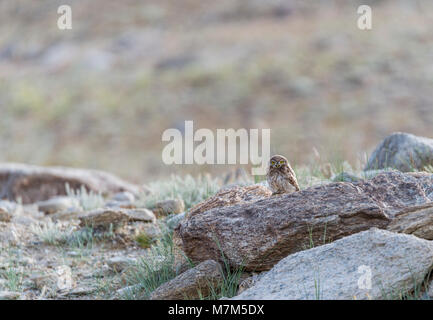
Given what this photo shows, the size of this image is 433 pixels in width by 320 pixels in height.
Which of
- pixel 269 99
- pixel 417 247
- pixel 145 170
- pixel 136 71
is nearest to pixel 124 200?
pixel 417 247

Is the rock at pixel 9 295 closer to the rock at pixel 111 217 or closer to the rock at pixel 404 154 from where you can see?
the rock at pixel 111 217

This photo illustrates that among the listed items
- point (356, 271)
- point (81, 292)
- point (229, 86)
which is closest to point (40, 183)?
point (81, 292)

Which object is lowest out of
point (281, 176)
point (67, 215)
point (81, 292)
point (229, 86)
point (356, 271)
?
A: point (81, 292)

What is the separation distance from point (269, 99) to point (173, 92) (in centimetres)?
383

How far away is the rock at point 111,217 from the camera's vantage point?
6234mm

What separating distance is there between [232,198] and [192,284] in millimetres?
894

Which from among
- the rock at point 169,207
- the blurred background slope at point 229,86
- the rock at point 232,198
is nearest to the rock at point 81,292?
the rock at point 232,198

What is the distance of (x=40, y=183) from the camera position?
30.8ft

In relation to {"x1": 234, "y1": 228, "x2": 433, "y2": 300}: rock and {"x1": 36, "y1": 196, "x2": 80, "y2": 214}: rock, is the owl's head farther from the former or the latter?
{"x1": 36, "y1": 196, "x2": 80, "y2": 214}: rock

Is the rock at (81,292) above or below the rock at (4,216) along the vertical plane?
below

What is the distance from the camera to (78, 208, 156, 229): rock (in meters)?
6.23

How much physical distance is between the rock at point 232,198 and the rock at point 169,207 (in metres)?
1.58

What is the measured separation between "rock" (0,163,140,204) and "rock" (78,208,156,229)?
283cm

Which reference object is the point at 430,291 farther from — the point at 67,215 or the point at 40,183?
the point at 40,183
